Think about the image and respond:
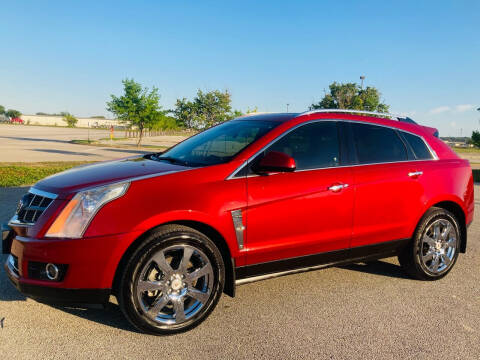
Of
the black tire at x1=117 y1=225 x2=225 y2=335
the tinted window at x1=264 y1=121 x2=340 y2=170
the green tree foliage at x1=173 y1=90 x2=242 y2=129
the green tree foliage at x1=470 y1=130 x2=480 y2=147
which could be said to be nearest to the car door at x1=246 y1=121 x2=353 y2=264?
the tinted window at x1=264 y1=121 x2=340 y2=170

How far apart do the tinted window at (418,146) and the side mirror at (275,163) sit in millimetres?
1842

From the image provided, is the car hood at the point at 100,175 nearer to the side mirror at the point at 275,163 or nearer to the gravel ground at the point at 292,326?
the side mirror at the point at 275,163

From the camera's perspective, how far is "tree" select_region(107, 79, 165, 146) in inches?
1200

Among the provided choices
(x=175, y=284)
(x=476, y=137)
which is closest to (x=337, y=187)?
(x=175, y=284)

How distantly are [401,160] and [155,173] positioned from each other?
2621 mm

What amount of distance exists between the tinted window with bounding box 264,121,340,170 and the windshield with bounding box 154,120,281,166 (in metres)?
0.20

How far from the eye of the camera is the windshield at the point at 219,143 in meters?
3.83

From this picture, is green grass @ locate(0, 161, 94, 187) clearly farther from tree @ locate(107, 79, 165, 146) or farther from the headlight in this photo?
tree @ locate(107, 79, 165, 146)

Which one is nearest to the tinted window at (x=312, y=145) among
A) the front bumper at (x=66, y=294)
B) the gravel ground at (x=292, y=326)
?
the gravel ground at (x=292, y=326)

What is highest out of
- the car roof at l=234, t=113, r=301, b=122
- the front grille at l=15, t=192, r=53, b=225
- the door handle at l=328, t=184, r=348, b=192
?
the car roof at l=234, t=113, r=301, b=122

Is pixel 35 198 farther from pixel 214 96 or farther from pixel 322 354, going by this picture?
pixel 214 96

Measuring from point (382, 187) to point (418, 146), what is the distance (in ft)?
2.90

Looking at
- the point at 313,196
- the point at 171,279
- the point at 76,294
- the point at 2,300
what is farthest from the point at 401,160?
the point at 2,300

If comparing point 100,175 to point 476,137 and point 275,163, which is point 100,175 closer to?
point 275,163
